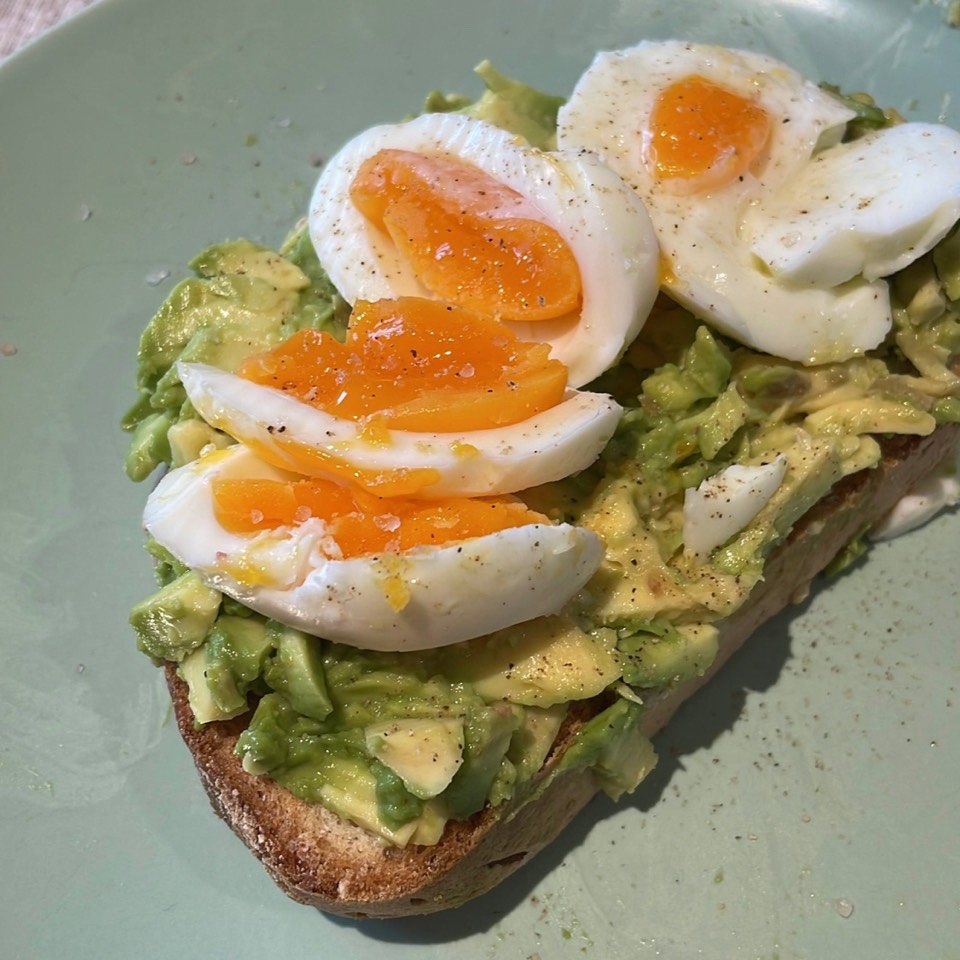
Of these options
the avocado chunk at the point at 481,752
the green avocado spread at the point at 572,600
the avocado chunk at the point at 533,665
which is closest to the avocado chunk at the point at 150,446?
the green avocado spread at the point at 572,600

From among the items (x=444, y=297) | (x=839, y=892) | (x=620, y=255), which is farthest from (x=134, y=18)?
(x=839, y=892)

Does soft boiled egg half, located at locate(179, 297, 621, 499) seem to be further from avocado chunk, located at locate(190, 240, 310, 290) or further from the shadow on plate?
the shadow on plate

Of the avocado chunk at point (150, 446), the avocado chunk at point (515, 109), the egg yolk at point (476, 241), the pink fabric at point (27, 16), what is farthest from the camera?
the pink fabric at point (27, 16)

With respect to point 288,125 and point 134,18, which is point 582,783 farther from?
point 134,18

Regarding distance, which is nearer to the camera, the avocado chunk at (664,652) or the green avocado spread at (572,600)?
the green avocado spread at (572,600)

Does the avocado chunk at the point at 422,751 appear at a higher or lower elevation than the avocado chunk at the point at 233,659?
lower

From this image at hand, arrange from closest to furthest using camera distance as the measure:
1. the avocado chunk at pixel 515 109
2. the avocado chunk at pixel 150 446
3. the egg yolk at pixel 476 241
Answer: the egg yolk at pixel 476 241 → the avocado chunk at pixel 150 446 → the avocado chunk at pixel 515 109

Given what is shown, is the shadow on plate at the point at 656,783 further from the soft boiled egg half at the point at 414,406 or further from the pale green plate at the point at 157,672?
the soft boiled egg half at the point at 414,406

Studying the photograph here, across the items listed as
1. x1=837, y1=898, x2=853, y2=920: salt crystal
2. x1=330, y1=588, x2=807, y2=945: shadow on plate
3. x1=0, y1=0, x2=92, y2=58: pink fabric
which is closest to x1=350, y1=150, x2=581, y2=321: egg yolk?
x1=330, y1=588, x2=807, y2=945: shadow on plate
